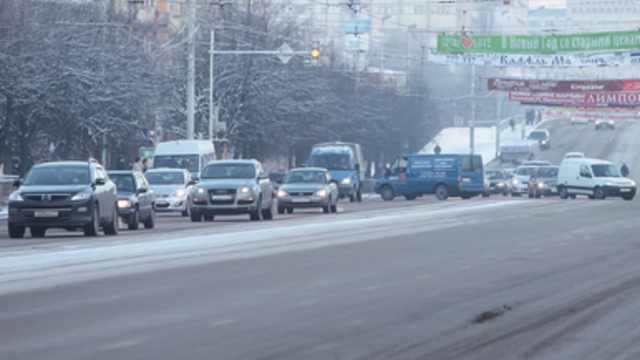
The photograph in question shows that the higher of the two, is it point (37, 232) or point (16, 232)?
point (16, 232)

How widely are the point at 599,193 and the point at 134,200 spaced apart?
1035 inches

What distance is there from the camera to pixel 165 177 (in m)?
35.2

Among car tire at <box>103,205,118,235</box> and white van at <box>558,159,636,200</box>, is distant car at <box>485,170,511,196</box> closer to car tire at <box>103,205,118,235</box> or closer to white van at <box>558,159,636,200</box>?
white van at <box>558,159,636,200</box>

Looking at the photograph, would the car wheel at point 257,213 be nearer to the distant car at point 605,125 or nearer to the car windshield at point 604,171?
the car windshield at point 604,171

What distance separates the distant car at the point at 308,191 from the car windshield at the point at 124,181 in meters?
8.64

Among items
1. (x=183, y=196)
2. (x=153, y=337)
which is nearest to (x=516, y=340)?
(x=153, y=337)

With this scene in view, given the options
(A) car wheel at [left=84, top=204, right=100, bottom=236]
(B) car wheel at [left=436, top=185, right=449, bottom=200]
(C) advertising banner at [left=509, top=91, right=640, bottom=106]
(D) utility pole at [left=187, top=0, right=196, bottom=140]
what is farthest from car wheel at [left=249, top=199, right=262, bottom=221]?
(C) advertising banner at [left=509, top=91, right=640, bottom=106]

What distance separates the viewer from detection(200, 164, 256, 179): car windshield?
29125 millimetres

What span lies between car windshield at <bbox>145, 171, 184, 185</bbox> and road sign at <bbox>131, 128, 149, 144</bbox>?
4590mm

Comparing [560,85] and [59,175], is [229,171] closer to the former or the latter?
[59,175]

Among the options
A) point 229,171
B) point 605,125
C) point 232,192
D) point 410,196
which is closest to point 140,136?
point 229,171

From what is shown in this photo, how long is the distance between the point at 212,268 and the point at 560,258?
204 inches

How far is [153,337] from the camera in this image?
27.3 feet

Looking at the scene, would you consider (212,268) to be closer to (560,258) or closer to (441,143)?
(560,258)
